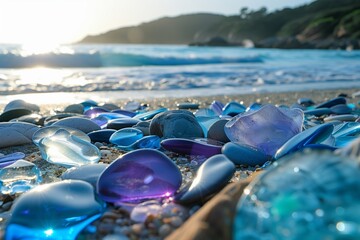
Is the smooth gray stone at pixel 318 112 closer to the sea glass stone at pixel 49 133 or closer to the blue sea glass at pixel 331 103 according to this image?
the blue sea glass at pixel 331 103

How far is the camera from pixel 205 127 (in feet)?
6.31

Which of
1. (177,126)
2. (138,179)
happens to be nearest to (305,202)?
(138,179)

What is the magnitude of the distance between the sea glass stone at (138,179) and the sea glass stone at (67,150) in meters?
0.41

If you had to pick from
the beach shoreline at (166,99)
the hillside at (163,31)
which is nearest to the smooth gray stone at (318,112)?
the beach shoreline at (166,99)

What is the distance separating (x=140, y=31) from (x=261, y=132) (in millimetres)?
70073

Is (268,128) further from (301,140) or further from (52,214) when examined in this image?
(52,214)

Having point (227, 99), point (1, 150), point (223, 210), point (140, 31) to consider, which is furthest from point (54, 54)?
point (140, 31)

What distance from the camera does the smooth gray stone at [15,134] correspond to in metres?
1.82

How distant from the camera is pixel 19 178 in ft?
4.05

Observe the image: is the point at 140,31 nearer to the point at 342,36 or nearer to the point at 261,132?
the point at 342,36

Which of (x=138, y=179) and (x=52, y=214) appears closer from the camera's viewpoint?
(x=52, y=214)

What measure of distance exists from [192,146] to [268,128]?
0.30m

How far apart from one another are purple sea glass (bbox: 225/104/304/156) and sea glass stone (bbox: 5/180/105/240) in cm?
77

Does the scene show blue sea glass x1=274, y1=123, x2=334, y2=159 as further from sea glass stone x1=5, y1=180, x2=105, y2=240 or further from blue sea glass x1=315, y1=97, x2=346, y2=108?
blue sea glass x1=315, y1=97, x2=346, y2=108
